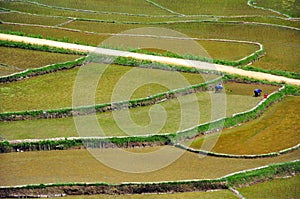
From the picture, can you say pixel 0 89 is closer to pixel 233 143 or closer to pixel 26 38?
pixel 26 38

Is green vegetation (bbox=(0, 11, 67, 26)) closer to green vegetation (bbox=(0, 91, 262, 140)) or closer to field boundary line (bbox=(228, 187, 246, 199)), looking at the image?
green vegetation (bbox=(0, 91, 262, 140))

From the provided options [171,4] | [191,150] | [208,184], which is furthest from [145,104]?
[171,4]

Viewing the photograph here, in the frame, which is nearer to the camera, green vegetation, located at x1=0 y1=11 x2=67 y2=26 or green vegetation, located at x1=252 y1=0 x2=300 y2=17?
green vegetation, located at x1=0 y1=11 x2=67 y2=26

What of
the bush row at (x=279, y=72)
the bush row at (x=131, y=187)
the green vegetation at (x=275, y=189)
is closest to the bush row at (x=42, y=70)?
the bush row at (x=279, y=72)

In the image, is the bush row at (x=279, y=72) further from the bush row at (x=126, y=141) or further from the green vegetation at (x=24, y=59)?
the green vegetation at (x=24, y=59)

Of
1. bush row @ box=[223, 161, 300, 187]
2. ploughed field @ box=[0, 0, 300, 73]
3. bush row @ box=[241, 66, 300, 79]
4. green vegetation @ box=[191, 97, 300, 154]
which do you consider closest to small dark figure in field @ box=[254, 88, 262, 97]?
green vegetation @ box=[191, 97, 300, 154]

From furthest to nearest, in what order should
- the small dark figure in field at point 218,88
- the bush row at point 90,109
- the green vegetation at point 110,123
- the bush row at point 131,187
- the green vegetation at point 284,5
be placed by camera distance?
the green vegetation at point 284,5 → the small dark figure in field at point 218,88 → the bush row at point 90,109 → the green vegetation at point 110,123 → the bush row at point 131,187
